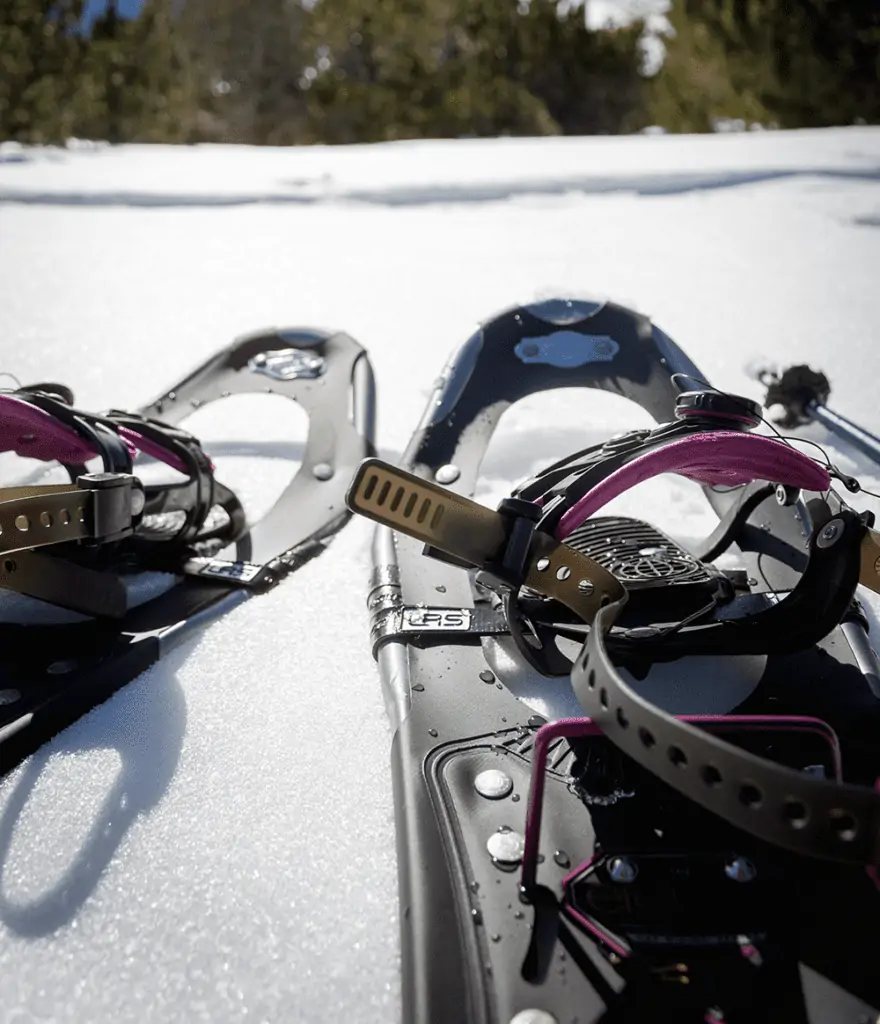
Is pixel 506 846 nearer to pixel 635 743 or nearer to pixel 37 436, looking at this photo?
pixel 635 743

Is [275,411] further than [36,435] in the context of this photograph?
Yes

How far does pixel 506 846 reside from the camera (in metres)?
0.78

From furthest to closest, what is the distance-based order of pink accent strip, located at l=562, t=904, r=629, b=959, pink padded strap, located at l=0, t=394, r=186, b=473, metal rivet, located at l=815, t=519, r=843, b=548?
pink padded strap, located at l=0, t=394, r=186, b=473 → metal rivet, located at l=815, t=519, r=843, b=548 → pink accent strip, located at l=562, t=904, r=629, b=959

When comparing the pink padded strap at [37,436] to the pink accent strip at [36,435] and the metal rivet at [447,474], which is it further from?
the metal rivet at [447,474]

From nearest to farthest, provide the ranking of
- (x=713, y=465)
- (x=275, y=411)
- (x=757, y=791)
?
(x=757, y=791), (x=713, y=465), (x=275, y=411)

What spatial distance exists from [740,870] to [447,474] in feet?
2.61

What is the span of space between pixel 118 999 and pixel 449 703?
1.41ft

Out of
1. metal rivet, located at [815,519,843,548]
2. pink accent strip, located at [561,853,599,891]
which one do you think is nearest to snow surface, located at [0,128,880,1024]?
pink accent strip, located at [561,853,599,891]

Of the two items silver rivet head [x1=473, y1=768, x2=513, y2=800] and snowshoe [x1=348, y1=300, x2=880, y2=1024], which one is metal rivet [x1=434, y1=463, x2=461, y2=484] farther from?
silver rivet head [x1=473, y1=768, x2=513, y2=800]

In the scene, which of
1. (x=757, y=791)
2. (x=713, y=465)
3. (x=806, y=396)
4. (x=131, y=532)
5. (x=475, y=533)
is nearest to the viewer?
(x=757, y=791)

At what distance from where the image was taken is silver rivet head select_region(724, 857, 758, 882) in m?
0.74

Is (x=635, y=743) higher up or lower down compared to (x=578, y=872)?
higher up

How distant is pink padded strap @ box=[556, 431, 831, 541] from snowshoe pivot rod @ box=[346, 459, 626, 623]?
35 mm

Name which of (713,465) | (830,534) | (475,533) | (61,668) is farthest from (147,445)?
(830,534)
